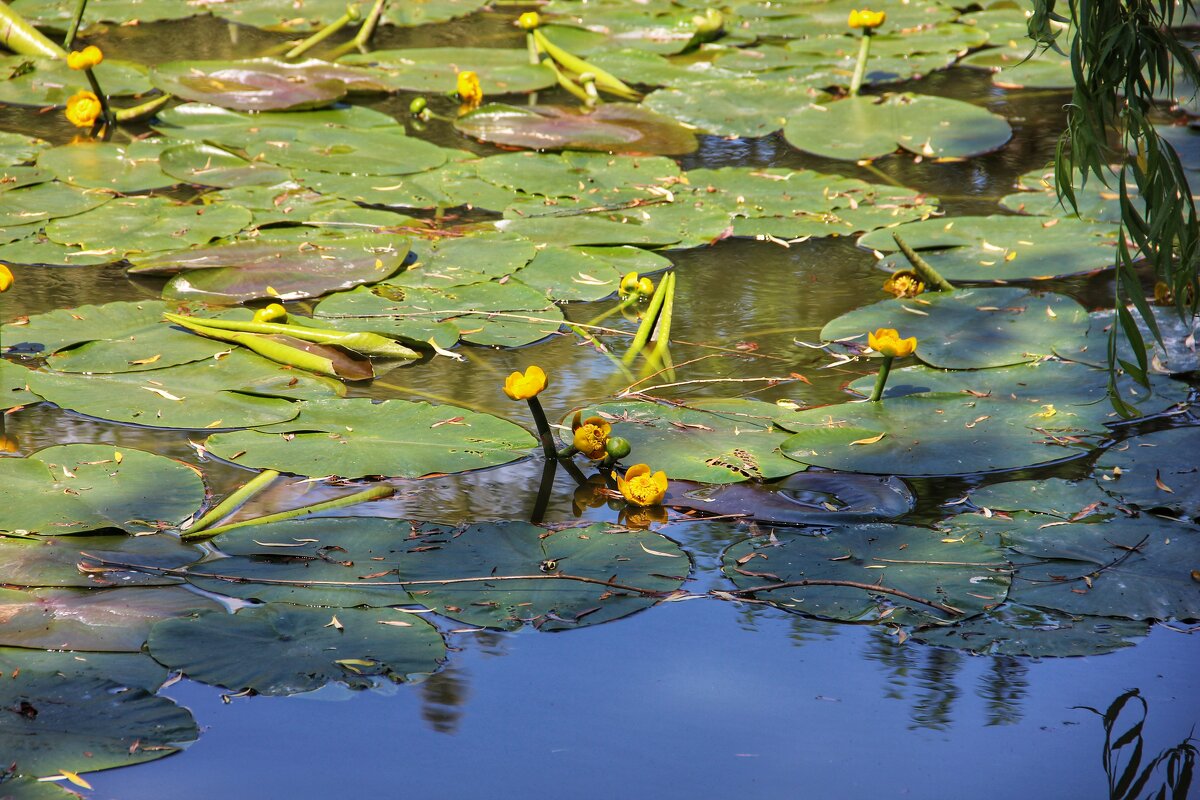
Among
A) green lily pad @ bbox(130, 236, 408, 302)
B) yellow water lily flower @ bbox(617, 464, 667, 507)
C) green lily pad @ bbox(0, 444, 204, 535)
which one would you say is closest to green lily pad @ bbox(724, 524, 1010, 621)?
yellow water lily flower @ bbox(617, 464, 667, 507)

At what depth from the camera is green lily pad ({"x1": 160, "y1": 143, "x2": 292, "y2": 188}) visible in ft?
13.5

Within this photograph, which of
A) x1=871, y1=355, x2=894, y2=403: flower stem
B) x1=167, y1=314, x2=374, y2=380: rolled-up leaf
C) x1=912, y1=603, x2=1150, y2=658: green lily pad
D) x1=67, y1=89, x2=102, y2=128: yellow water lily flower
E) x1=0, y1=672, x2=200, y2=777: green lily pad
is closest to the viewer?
x1=0, y1=672, x2=200, y2=777: green lily pad

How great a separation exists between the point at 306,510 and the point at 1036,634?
139 cm

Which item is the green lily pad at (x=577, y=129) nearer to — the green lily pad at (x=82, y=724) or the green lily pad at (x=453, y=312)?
the green lily pad at (x=453, y=312)

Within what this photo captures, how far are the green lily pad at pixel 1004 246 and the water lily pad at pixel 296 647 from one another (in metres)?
2.20

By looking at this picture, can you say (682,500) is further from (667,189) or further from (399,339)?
(667,189)

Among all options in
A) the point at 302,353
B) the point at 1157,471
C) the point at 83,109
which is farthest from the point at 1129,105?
the point at 83,109

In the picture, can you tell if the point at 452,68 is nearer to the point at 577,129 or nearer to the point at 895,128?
the point at 577,129

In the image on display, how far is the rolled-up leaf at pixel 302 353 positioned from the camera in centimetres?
296

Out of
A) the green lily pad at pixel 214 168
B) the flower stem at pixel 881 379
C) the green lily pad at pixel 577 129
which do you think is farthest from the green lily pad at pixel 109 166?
the flower stem at pixel 881 379

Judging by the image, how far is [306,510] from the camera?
2359 millimetres

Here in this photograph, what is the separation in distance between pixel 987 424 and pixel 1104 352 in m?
0.52

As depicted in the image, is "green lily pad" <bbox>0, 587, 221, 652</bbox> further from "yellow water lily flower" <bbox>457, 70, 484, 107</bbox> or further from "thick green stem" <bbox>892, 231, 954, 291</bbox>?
"yellow water lily flower" <bbox>457, 70, 484, 107</bbox>

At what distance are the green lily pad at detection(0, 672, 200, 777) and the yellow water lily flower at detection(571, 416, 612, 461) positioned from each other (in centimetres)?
100
